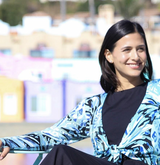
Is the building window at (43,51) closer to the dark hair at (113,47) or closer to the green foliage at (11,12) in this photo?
the dark hair at (113,47)

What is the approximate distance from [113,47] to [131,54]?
0.12m

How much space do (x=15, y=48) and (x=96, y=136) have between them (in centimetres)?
2784

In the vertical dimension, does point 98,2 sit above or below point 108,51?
above

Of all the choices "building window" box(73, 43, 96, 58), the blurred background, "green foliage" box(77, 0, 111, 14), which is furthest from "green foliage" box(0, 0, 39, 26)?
"building window" box(73, 43, 96, 58)

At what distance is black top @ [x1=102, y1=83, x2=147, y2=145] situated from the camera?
2.37 m

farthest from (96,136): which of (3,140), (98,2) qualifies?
(98,2)

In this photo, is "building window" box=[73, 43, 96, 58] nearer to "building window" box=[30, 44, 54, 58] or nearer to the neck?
"building window" box=[30, 44, 54, 58]

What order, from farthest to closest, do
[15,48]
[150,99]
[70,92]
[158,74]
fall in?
[15,48] < [158,74] < [70,92] < [150,99]

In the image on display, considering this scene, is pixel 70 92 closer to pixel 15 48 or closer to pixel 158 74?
pixel 158 74

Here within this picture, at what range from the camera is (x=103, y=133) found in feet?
7.88

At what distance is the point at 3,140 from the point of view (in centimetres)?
240

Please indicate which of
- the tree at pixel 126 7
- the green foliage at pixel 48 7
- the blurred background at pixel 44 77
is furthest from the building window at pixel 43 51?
the tree at pixel 126 7

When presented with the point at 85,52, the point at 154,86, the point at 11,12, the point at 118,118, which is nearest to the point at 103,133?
the point at 118,118

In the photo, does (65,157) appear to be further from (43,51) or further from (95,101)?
(43,51)
